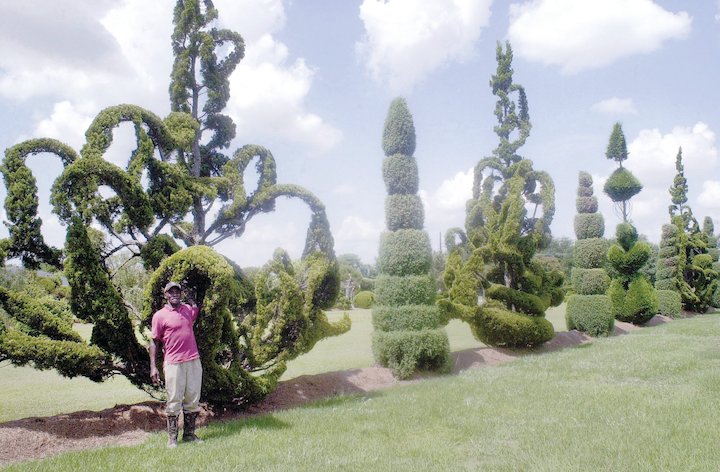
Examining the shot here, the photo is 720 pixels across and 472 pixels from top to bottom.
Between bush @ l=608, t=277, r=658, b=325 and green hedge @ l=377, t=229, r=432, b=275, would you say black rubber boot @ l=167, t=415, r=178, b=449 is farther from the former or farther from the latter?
bush @ l=608, t=277, r=658, b=325

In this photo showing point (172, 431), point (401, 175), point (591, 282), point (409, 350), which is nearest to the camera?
point (172, 431)

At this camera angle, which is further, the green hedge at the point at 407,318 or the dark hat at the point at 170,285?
the green hedge at the point at 407,318

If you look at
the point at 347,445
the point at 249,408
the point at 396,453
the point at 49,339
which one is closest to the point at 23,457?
the point at 49,339

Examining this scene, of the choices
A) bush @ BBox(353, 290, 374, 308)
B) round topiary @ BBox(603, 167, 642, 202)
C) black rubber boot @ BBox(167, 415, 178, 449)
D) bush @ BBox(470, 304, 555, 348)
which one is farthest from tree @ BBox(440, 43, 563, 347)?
bush @ BBox(353, 290, 374, 308)

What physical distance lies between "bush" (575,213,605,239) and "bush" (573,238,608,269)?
0.24 meters

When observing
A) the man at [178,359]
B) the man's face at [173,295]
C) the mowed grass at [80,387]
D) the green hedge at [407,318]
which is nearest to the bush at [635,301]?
the mowed grass at [80,387]

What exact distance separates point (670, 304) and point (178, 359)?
83.4ft

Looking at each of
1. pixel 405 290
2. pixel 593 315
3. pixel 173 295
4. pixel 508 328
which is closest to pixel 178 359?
pixel 173 295

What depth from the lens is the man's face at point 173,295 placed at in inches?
265

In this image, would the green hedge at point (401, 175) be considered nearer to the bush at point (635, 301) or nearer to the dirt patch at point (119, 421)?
the dirt patch at point (119, 421)

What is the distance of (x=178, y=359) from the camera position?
6.67 m

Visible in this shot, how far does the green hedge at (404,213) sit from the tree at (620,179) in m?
13.8

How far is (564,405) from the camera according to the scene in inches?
304

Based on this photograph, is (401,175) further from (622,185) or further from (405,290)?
(622,185)
